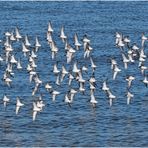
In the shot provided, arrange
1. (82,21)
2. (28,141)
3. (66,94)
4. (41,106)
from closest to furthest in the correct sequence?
(28,141)
(41,106)
(66,94)
(82,21)

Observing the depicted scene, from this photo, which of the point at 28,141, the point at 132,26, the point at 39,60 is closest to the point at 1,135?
the point at 28,141

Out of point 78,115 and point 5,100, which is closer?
point 78,115

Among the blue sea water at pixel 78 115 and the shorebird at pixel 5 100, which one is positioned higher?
the shorebird at pixel 5 100

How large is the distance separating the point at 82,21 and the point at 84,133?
10220 cm

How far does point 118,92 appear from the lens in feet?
344

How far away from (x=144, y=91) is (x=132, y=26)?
70566 millimetres

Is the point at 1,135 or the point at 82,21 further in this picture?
the point at 82,21

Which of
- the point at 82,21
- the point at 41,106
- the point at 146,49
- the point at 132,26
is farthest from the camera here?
the point at 82,21

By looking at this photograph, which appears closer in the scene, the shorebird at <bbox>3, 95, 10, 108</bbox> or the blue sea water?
the blue sea water

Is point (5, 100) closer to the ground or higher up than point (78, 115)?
higher up

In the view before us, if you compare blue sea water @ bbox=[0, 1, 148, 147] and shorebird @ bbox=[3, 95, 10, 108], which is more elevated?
shorebird @ bbox=[3, 95, 10, 108]

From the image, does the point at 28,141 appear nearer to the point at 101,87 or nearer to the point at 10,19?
the point at 101,87

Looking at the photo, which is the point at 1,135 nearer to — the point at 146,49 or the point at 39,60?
the point at 39,60

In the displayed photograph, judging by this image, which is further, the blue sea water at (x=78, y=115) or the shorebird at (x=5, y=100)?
the shorebird at (x=5, y=100)
